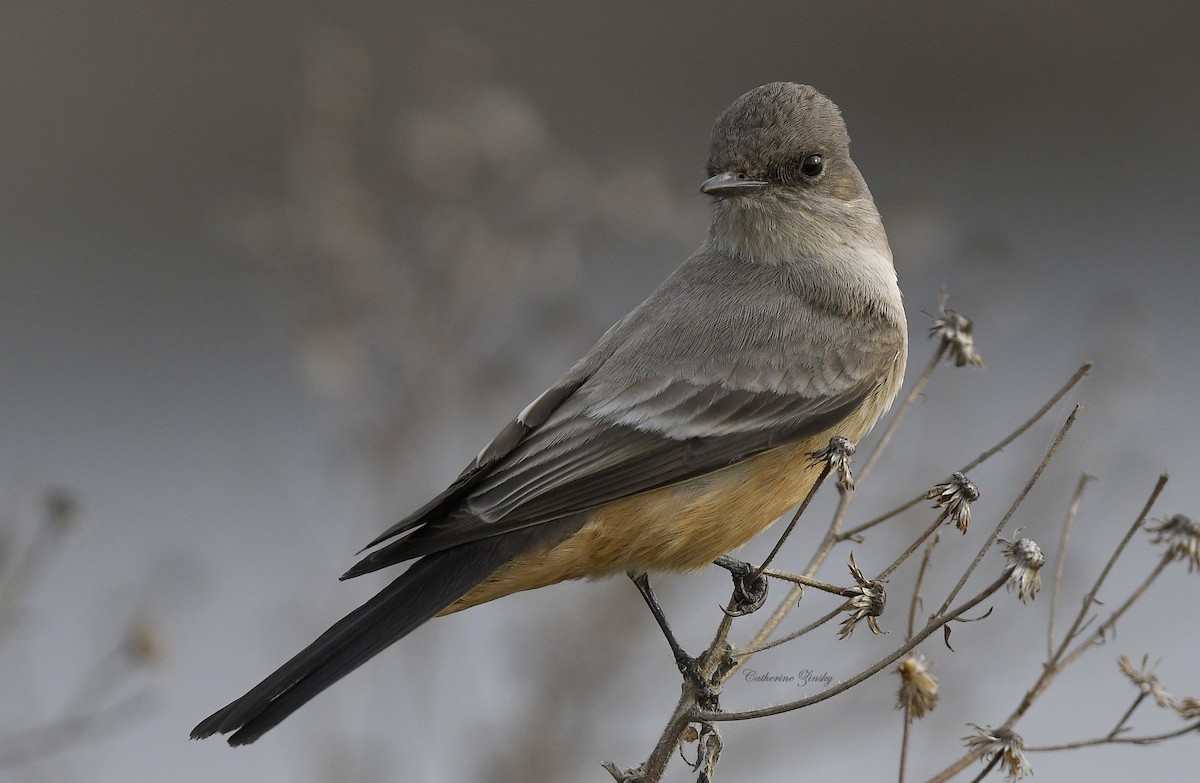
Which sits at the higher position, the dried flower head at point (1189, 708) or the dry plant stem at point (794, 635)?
the dry plant stem at point (794, 635)

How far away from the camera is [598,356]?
395cm

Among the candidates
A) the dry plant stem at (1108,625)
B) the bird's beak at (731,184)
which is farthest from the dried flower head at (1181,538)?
the bird's beak at (731,184)

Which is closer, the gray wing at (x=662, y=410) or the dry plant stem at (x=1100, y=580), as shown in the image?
the dry plant stem at (x=1100, y=580)

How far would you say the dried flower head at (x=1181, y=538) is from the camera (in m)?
2.41

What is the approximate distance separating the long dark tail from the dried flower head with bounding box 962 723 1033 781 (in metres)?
1.30

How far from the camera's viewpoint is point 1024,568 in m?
2.53

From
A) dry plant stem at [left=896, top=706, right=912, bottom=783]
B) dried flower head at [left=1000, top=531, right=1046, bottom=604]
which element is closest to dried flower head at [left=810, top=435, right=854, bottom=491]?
dried flower head at [left=1000, top=531, right=1046, bottom=604]

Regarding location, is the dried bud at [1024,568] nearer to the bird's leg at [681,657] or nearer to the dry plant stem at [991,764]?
the dry plant stem at [991,764]

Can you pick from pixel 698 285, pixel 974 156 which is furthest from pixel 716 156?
pixel 974 156

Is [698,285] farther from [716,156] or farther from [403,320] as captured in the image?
[403,320]

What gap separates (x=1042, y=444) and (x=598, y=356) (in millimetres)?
1477

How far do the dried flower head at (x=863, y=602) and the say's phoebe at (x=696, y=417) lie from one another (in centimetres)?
74

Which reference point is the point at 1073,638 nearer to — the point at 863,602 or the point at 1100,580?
the point at 1100,580

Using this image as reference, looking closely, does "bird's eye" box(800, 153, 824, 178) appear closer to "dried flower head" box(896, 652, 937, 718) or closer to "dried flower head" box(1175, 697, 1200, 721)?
"dried flower head" box(896, 652, 937, 718)
